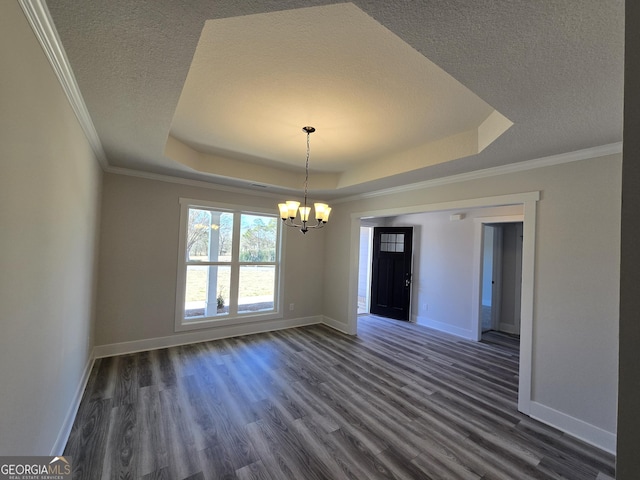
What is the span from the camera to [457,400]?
112 inches

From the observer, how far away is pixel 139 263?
3.78 meters

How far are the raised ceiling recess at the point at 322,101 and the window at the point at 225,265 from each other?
1.04 m

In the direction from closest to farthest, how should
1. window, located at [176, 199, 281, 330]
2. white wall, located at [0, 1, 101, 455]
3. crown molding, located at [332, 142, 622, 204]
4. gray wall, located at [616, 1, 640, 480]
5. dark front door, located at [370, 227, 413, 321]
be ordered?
gray wall, located at [616, 1, 640, 480] → white wall, located at [0, 1, 101, 455] → crown molding, located at [332, 142, 622, 204] → window, located at [176, 199, 281, 330] → dark front door, located at [370, 227, 413, 321]

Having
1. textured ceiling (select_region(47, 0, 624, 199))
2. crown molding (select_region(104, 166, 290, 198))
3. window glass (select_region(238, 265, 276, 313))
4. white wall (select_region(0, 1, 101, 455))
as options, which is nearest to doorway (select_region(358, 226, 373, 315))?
window glass (select_region(238, 265, 276, 313))

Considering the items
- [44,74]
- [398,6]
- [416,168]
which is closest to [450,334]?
[416,168]

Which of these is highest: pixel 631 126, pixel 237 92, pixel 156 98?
pixel 237 92

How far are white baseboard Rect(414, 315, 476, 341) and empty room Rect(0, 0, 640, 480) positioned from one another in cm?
8

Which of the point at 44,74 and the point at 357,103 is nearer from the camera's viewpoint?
the point at 44,74

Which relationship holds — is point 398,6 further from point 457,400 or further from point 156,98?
point 457,400

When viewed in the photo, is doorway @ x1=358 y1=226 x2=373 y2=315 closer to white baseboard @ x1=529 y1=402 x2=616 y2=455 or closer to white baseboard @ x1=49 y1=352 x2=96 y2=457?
white baseboard @ x1=529 y1=402 x2=616 y2=455

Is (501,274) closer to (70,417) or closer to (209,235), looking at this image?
(209,235)

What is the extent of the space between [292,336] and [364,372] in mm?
1625

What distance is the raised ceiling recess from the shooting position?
1.50 metres

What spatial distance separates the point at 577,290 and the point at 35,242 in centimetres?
391
